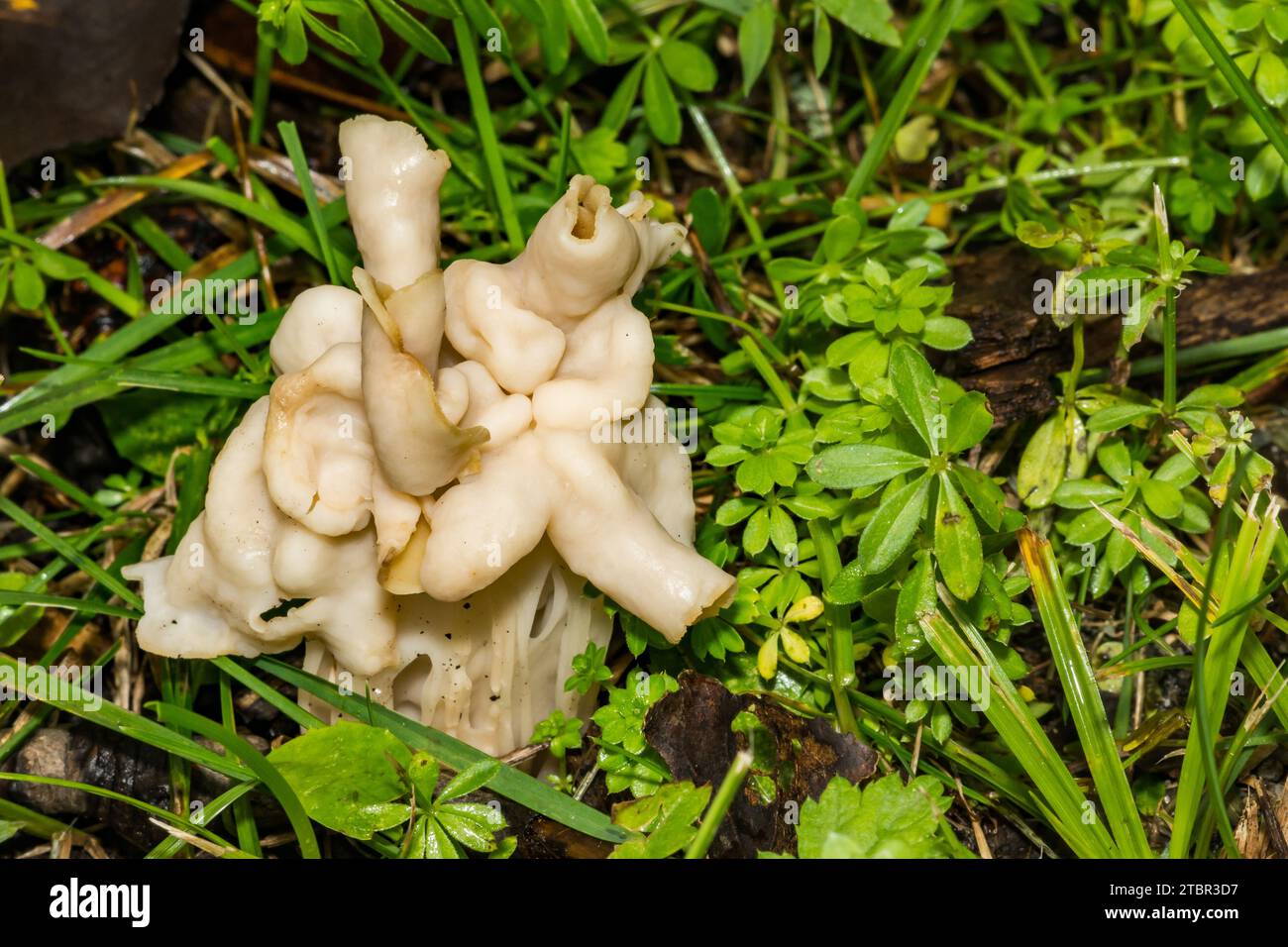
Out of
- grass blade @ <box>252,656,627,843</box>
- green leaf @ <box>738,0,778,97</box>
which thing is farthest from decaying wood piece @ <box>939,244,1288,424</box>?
grass blade @ <box>252,656,627,843</box>

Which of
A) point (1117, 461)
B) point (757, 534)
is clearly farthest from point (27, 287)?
point (1117, 461)

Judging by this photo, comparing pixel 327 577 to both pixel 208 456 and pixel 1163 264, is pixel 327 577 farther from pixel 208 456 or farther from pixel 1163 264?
pixel 1163 264

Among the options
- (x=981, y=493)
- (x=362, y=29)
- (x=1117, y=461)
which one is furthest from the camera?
(x=362, y=29)

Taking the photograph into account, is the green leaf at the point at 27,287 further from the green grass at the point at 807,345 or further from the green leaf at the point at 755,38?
the green leaf at the point at 755,38

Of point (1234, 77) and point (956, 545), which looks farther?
point (1234, 77)

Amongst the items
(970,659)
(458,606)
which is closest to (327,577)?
(458,606)

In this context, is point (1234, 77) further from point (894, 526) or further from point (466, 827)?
point (466, 827)
